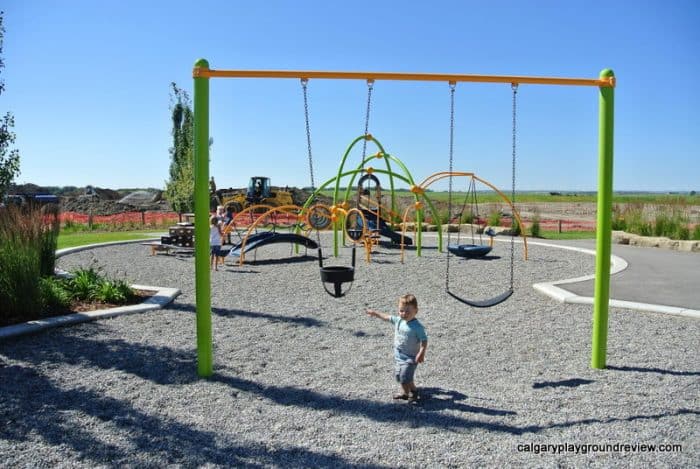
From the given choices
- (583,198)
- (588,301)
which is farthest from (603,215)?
(583,198)

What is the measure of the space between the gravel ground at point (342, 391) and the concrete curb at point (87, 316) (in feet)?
0.47

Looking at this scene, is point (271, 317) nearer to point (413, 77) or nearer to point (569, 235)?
point (413, 77)

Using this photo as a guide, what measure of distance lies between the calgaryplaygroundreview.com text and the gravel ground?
3 centimetres

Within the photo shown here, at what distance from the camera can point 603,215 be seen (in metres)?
5.18

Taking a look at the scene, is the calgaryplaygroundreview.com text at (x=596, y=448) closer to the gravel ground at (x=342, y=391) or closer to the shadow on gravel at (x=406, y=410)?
the gravel ground at (x=342, y=391)

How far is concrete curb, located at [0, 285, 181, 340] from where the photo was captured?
6.07 meters

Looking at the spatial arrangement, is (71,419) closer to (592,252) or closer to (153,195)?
(592,252)

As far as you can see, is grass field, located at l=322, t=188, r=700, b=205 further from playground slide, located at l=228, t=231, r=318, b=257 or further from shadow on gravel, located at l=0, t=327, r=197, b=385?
shadow on gravel, located at l=0, t=327, r=197, b=385

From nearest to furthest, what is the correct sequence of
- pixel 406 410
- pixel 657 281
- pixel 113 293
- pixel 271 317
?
1. pixel 406 410
2. pixel 271 317
3. pixel 113 293
4. pixel 657 281

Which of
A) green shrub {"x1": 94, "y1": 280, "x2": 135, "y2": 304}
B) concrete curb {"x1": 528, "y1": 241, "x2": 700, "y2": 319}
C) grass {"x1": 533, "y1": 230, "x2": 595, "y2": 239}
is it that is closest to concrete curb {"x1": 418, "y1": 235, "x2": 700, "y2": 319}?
concrete curb {"x1": 528, "y1": 241, "x2": 700, "y2": 319}

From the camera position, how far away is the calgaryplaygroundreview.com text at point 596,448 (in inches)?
138

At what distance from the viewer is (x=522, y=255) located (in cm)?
1361

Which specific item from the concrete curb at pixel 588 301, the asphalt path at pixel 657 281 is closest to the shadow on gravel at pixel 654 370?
the concrete curb at pixel 588 301

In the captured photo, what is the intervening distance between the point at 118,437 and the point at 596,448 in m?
3.13
